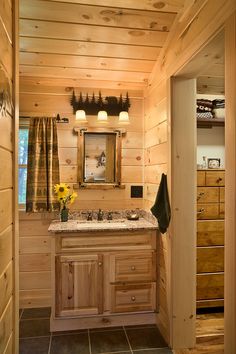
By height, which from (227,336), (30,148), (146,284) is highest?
(30,148)

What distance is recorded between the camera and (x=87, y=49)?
2369 mm

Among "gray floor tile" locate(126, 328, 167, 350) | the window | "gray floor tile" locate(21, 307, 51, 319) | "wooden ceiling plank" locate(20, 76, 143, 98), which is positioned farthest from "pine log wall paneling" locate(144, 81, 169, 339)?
the window

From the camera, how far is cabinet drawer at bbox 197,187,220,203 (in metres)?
2.61

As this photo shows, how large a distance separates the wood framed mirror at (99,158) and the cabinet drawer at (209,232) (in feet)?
3.05

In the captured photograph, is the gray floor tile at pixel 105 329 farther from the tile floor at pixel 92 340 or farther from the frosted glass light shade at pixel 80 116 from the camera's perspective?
the frosted glass light shade at pixel 80 116

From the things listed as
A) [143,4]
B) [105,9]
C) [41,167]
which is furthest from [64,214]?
[143,4]

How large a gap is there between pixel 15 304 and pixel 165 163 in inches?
59.2

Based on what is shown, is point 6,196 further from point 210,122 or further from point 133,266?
point 210,122

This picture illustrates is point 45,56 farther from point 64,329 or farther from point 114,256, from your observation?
point 64,329

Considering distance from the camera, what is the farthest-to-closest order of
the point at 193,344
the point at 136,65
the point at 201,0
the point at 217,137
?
1. the point at 217,137
2. the point at 136,65
3. the point at 193,344
4. the point at 201,0

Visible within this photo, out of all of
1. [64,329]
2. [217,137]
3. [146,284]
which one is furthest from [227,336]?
[217,137]

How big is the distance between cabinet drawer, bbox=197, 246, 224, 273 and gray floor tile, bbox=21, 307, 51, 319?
155cm

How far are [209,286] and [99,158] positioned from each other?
1.67 metres

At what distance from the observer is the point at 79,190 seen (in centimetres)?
296
